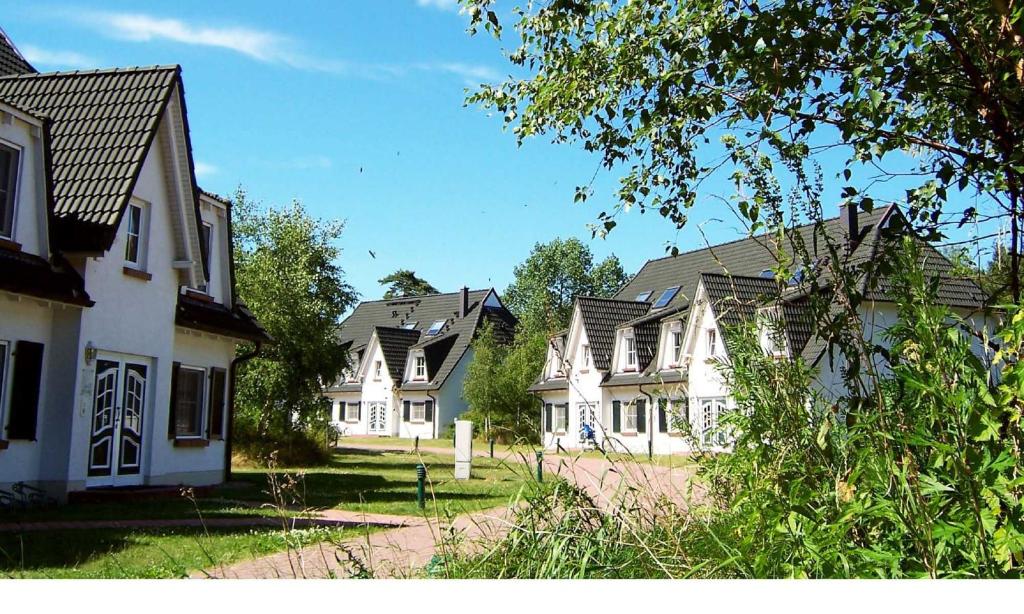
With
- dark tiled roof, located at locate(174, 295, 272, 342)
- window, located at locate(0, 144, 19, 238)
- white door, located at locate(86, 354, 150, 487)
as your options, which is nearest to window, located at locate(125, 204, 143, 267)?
dark tiled roof, located at locate(174, 295, 272, 342)

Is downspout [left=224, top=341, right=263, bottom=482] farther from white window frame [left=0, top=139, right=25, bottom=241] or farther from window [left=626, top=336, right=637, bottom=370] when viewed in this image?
window [left=626, top=336, right=637, bottom=370]

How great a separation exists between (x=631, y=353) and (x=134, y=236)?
29505 millimetres

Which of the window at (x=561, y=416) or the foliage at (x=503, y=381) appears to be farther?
the foliage at (x=503, y=381)

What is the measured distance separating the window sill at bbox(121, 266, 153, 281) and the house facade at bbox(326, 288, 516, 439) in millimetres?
40796

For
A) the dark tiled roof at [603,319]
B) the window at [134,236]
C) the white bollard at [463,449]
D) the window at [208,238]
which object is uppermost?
the dark tiled roof at [603,319]

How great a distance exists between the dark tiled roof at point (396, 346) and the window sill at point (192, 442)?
4390 cm

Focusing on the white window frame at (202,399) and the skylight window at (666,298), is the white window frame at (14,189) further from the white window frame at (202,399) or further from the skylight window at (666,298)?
the skylight window at (666,298)

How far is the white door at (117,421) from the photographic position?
1526cm

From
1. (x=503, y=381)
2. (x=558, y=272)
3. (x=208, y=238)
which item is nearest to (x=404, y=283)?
(x=558, y=272)

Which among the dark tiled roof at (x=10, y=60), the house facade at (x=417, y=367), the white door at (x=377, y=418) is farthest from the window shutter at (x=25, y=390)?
the white door at (x=377, y=418)
